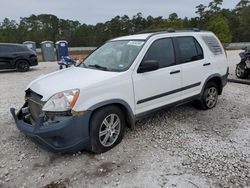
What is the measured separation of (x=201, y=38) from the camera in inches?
204

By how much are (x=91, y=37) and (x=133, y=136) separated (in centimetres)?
4823

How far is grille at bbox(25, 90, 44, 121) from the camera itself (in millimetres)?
3539

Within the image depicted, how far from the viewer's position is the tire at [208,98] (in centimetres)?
529

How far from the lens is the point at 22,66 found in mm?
13109

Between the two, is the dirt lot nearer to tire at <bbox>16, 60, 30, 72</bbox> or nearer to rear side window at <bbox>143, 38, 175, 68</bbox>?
rear side window at <bbox>143, 38, 175, 68</bbox>

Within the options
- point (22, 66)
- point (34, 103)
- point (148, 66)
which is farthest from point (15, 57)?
point (148, 66)

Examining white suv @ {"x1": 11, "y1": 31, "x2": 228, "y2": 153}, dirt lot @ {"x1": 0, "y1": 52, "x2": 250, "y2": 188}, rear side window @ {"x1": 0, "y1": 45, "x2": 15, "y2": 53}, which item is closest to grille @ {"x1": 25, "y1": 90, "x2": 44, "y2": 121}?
white suv @ {"x1": 11, "y1": 31, "x2": 228, "y2": 153}

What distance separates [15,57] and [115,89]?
35.5 ft

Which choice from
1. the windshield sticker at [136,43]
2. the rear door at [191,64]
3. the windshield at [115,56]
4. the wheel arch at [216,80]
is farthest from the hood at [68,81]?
the wheel arch at [216,80]

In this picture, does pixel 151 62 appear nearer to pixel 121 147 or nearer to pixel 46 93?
pixel 121 147

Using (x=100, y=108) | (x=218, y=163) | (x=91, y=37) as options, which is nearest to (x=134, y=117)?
(x=100, y=108)

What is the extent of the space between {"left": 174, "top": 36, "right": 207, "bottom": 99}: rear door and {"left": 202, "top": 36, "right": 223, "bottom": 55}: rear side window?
0.32 m

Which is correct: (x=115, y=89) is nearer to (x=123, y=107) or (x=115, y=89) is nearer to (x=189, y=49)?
(x=123, y=107)

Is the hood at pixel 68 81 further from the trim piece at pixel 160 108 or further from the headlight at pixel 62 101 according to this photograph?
the trim piece at pixel 160 108
